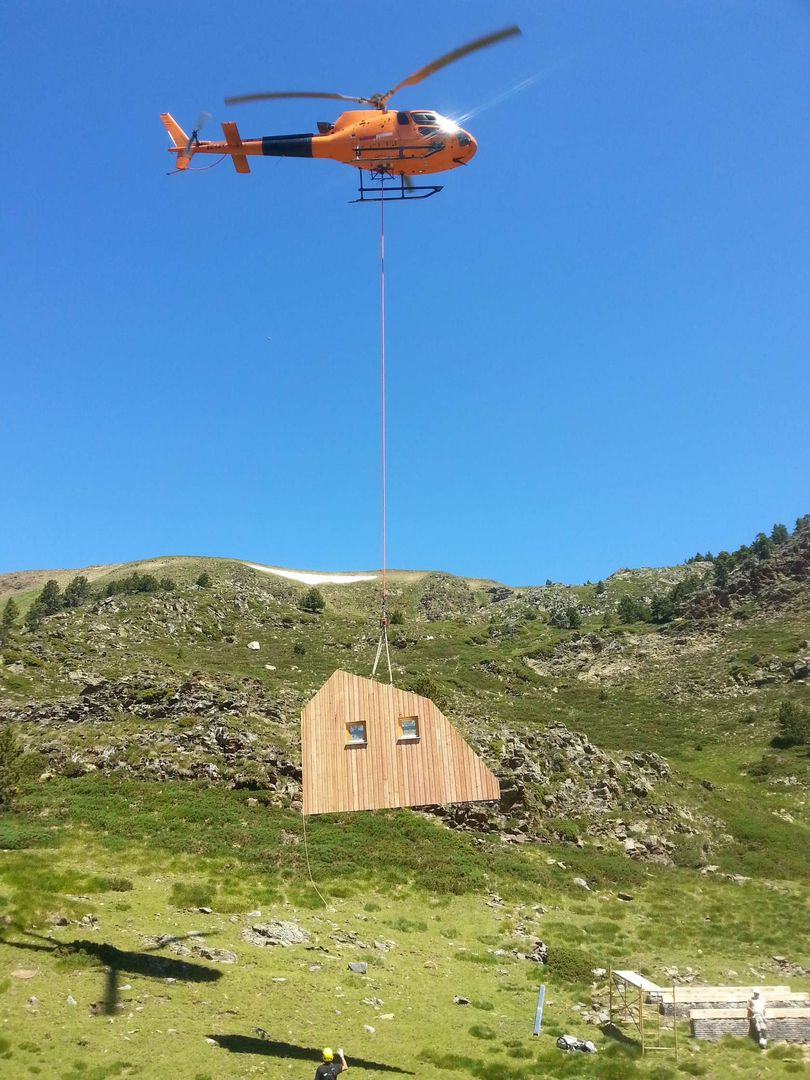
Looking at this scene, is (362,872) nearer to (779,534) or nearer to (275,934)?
(275,934)

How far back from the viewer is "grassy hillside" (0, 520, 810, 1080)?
16000 mm

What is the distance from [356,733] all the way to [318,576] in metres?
155

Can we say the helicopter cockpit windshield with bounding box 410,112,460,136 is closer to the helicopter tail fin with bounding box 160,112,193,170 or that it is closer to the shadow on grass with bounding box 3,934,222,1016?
the helicopter tail fin with bounding box 160,112,193,170

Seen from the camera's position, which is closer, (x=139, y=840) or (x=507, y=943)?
(x=507, y=943)

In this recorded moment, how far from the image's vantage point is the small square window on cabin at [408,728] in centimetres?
1636

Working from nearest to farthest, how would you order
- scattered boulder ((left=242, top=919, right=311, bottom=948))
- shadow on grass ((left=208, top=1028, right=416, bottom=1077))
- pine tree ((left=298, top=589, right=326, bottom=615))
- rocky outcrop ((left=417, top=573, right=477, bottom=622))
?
shadow on grass ((left=208, top=1028, right=416, bottom=1077))
scattered boulder ((left=242, top=919, right=311, bottom=948))
pine tree ((left=298, top=589, right=326, bottom=615))
rocky outcrop ((left=417, top=573, right=477, bottom=622))

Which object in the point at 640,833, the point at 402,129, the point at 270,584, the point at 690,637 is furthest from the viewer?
the point at 270,584

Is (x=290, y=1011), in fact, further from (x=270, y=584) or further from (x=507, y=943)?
(x=270, y=584)

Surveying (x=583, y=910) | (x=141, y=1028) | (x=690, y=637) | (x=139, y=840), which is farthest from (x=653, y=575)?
(x=141, y=1028)

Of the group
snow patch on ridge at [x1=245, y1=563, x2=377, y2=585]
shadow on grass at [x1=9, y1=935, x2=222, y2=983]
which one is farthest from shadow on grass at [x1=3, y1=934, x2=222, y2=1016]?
snow patch on ridge at [x1=245, y1=563, x2=377, y2=585]

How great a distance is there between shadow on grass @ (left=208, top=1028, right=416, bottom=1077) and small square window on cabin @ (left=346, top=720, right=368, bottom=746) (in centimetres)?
676

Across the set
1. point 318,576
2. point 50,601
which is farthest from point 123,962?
point 318,576

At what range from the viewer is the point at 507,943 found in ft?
79.7

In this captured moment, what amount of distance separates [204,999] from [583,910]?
17867 millimetres
